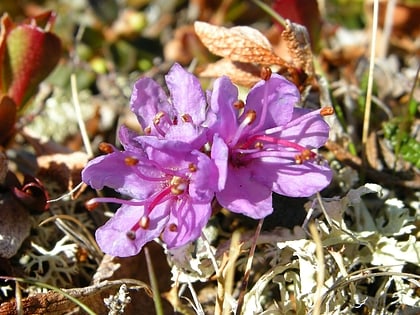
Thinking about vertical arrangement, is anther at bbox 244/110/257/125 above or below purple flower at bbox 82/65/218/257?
above

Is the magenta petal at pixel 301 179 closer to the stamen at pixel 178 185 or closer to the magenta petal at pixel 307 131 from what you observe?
the magenta petal at pixel 307 131

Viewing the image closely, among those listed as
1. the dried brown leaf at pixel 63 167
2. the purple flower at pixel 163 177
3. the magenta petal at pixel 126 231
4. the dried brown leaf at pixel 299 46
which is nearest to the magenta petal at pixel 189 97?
the purple flower at pixel 163 177

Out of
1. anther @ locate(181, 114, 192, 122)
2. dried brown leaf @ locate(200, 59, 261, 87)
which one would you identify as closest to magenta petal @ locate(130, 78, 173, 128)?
anther @ locate(181, 114, 192, 122)

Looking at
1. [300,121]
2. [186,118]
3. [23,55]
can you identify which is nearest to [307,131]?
[300,121]

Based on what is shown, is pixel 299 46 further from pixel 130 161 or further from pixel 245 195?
pixel 130 161

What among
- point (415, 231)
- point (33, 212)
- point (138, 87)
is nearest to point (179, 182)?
point (138, 87)

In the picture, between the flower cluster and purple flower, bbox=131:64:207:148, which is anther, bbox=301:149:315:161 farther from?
purple flower, bbox=131:64:207:148

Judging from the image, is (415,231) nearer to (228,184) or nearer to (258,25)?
(228,184)

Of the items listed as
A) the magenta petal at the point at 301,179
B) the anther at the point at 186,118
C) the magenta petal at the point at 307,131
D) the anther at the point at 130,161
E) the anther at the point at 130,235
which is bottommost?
the anther at the point at 130,235
